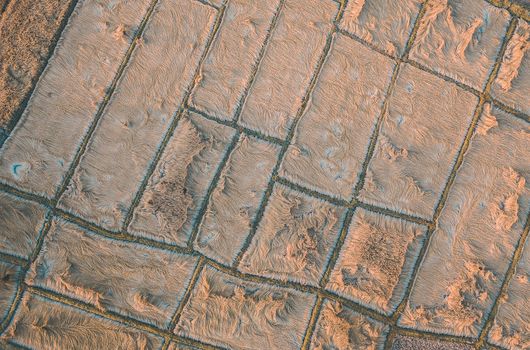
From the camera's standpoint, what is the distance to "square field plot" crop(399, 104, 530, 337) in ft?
6.80

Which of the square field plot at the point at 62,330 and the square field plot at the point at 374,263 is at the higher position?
the square field plot at the point at 374,263

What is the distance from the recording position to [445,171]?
6.86ft

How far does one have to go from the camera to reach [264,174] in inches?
80.1

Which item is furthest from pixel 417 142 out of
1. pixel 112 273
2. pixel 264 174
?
pixel 112 273

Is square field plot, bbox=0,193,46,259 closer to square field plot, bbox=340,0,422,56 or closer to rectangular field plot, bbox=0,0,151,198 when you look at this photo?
rectangular field plot, bbox=0,0,151,198

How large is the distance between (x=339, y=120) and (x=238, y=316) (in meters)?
0.96

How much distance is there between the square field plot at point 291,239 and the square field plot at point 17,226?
0.89 meters

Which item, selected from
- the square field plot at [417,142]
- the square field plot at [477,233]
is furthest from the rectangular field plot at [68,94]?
the square field plot at [477,233]

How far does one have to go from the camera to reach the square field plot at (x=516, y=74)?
6.90 ft

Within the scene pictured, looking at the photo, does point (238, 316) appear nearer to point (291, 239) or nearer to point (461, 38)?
point (291, 239)

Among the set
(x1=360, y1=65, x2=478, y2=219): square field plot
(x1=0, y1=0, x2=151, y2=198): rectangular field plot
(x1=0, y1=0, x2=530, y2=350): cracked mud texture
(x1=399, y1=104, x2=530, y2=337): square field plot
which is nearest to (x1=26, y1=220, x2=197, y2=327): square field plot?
(x1=0, y1=0, x2=530, y2=350): cracked mud texture

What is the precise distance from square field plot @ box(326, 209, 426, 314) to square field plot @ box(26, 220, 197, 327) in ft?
2.20

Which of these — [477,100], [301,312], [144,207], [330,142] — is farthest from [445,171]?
[144,207]

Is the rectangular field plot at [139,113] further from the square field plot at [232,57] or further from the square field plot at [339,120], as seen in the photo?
the square field plot at [339,120]
